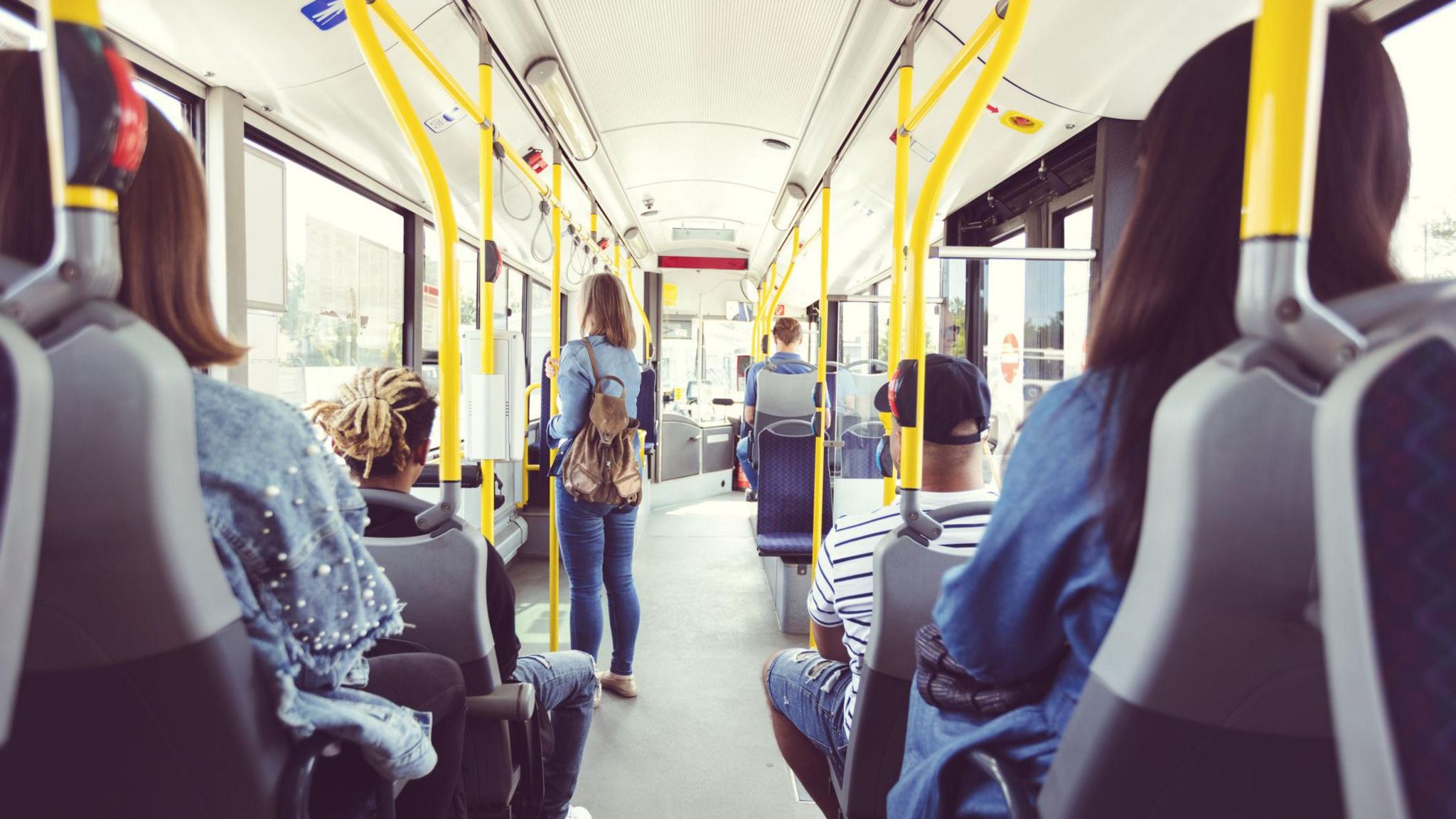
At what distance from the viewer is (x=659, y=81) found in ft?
11.4

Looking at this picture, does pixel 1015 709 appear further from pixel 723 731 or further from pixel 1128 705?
pixel 723 731

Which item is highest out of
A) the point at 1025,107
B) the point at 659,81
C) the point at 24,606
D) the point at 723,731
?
the point at 659,81

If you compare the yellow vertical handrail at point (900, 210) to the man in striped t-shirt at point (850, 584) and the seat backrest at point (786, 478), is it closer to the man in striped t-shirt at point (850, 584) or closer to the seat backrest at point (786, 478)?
the man in striped t-shirt at point (850, 584)

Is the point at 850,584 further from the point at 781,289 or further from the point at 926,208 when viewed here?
the point at 781,289

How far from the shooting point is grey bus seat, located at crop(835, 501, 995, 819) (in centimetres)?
135

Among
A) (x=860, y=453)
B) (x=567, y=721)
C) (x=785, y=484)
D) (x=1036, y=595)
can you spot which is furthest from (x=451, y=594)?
(x=860, y=453)

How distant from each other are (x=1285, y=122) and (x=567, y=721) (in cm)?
213

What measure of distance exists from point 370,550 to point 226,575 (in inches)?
29.7

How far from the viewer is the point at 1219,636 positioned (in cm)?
62

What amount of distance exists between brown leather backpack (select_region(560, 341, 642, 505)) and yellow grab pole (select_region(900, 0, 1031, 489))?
4.65 ft

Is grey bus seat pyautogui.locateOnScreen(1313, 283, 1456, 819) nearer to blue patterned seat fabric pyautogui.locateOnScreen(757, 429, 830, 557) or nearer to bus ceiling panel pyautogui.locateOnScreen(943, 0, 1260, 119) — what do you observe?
bus ceiling panel pyautogui.locateOnScreen(943, 0, 1260, 119)

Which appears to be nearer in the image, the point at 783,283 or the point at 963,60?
the point at 963,60

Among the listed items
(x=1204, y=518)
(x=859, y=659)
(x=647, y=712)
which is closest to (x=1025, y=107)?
(x=859, y=659)

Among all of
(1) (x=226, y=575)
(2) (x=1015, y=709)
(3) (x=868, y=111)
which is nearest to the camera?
(1) (x=226, y=575)
